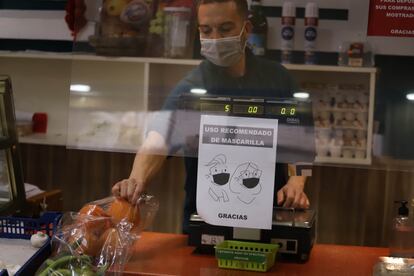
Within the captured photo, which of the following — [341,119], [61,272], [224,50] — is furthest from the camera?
[341,119]

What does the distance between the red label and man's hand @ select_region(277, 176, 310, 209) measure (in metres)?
0.54

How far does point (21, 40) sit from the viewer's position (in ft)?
12.5

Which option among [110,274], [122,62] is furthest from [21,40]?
[110,274]

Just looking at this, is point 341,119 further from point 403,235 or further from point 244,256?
point 244,256

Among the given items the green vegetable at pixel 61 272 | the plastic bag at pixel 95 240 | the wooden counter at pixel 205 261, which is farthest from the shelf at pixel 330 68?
the green vegetable at pixel 61 272

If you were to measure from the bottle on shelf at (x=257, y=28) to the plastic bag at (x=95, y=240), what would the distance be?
68 centimetres

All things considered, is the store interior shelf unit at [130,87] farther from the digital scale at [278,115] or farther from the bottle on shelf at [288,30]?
the digital scale at [278,115]

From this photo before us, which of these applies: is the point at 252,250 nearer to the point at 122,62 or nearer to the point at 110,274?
the point at 110,274

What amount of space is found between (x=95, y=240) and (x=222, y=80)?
692mm

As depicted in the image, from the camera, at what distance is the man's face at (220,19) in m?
1.99

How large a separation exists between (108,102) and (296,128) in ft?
2.70

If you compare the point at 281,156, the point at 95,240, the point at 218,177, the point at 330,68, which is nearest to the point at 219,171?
the point at 218,177

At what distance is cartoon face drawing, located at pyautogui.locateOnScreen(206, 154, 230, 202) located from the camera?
1.83 metres

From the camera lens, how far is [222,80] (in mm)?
2094
